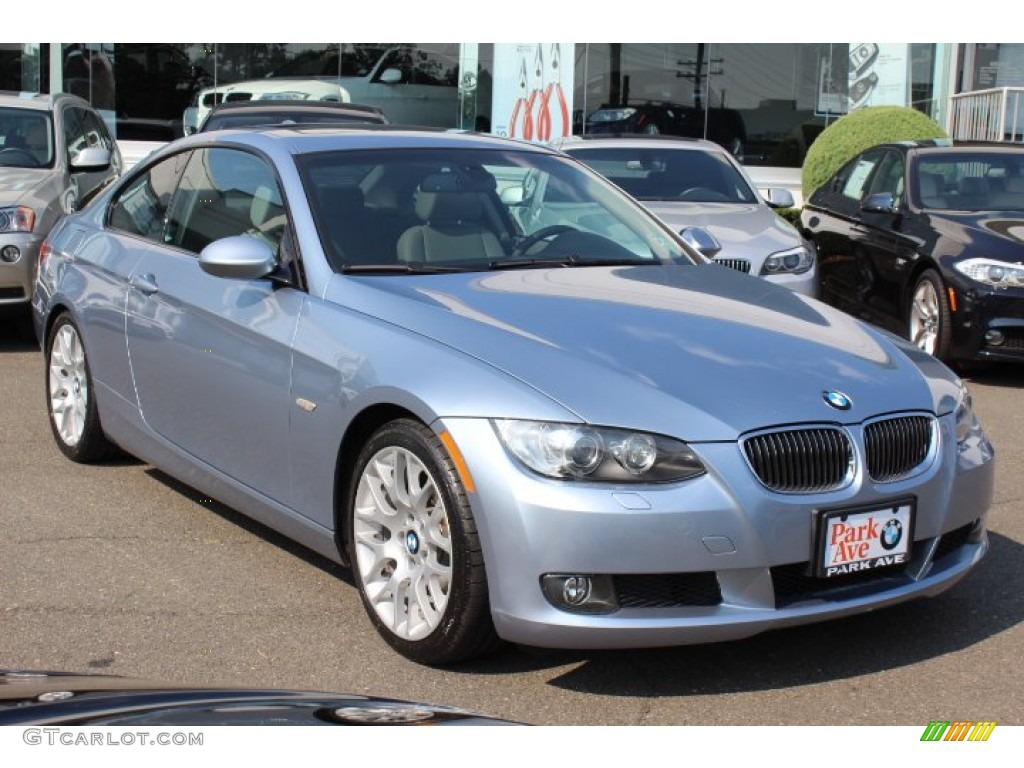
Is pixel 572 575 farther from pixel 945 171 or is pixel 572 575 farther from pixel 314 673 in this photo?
pixel 945 171

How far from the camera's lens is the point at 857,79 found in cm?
2200

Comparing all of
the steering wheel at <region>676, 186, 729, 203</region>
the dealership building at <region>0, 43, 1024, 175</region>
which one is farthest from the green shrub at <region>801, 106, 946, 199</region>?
the steering wheel at <region>676, 186, 729, 203</region>

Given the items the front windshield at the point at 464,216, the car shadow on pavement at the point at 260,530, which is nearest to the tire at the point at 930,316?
the front windshield at the point at 464,216

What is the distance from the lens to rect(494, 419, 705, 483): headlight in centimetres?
400

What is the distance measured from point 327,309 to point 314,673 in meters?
1.18

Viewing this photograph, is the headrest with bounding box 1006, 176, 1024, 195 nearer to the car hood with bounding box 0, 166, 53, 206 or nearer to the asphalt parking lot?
the asphalt parking lot

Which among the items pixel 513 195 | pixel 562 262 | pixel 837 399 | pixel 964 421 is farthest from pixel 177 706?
pixel 513 195

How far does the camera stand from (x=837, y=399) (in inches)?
171

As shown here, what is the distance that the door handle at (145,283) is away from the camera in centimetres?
577

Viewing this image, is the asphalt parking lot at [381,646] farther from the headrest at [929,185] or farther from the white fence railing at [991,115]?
the white fence railing at [991,115]

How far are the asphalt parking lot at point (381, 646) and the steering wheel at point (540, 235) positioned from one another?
4.36 feet

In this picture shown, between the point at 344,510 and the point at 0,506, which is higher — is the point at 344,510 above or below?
above
